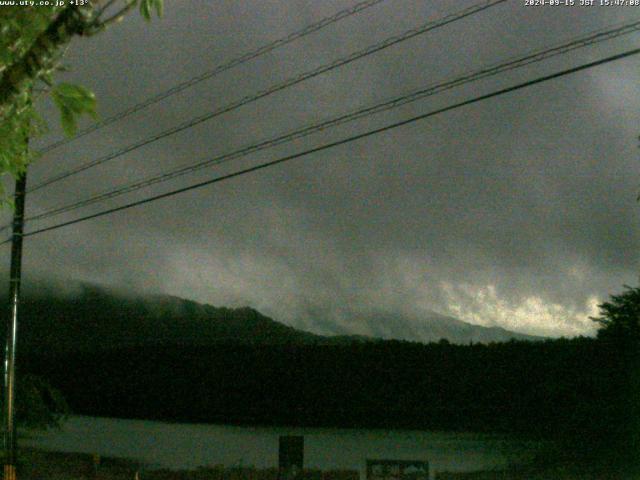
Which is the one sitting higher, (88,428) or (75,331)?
(75,331)

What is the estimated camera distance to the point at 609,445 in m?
19.5

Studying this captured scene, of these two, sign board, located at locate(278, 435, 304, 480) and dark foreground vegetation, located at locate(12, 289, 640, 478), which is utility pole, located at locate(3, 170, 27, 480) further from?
sign board, located at locate(278, 435, 304, 480)

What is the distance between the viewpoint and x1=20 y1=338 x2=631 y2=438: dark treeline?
21.2 metres

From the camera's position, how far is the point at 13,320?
17.2 m

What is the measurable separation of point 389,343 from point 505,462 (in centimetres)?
893

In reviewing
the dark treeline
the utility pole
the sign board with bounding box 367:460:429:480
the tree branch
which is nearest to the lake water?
the dark treeline

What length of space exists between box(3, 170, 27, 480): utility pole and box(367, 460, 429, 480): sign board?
882 centimetres

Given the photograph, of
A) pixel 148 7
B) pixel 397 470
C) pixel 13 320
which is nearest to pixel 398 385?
pixel 13 320

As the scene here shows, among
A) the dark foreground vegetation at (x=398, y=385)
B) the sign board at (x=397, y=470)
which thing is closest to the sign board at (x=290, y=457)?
the sign board at (x=397, y=470)

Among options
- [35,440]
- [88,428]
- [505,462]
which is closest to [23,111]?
[505,462]

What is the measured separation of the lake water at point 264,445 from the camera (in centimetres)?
2069

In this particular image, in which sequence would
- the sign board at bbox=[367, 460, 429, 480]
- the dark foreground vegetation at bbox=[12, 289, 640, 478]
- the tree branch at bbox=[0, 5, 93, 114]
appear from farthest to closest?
the dark foreground vegetation at bbox=[12, 289, 640, 478]
the sign board at bbox=[367, 460, 429, 480]
the tree branch at bbox=[0, 5, 93, 114]

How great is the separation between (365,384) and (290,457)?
58.7 feet

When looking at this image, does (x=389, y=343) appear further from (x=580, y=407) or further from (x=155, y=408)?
(x=155, y=408)
